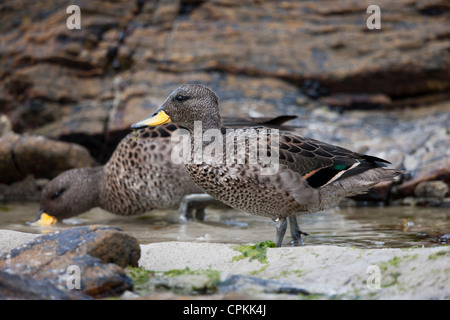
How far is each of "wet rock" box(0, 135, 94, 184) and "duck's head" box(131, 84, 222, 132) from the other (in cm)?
333

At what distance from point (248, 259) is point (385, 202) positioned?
3.54 meters

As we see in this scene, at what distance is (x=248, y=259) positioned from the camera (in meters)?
3.17

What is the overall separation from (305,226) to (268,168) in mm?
1649

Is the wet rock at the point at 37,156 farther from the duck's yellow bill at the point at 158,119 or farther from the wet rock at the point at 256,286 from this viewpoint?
the wet rock at the point at 256,286

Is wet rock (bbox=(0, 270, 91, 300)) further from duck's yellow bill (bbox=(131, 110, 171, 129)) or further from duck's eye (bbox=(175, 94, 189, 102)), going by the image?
duck's eye (bbox=(175, 94, 189, 102))

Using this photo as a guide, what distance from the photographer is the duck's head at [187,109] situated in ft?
13.1

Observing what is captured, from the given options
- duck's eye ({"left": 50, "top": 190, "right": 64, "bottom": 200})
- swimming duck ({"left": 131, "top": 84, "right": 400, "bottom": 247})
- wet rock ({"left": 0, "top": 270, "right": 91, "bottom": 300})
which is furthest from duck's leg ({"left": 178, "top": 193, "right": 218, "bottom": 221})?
wet rock ({"left": 0, "top": 270, "right": 91, "bottom": 300})

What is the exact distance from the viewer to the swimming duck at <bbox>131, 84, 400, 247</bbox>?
369 centimetres

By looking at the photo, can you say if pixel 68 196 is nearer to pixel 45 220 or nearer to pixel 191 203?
pixel 45 220

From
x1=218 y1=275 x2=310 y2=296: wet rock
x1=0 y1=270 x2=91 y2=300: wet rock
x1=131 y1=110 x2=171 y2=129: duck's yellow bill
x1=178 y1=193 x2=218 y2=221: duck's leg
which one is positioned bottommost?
x1=178 y1=193 x2=218 y2=221: duck's leg

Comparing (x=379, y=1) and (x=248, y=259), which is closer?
(x=248, y=259)

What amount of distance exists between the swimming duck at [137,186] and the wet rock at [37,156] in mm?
1017
